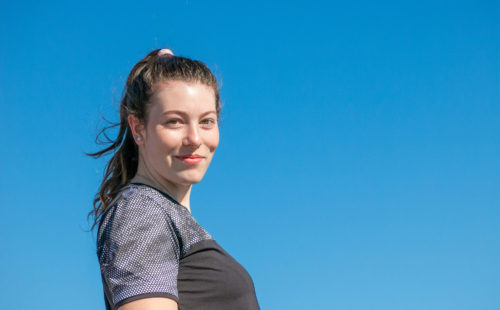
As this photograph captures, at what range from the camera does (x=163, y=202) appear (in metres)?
4.16

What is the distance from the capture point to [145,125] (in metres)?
4.54

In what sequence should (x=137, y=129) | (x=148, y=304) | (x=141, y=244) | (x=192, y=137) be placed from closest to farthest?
(x=148, y=304)
(x=141, y=244)
(x=192, y=137)
(x=137, y=129)

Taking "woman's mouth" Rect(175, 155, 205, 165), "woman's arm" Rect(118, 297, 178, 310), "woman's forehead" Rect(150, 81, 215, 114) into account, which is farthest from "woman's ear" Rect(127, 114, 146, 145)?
"woman's arm" Rect(118, 297, 178, 310)

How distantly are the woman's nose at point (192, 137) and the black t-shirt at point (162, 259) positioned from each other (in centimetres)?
40

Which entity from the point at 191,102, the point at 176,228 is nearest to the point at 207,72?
the point at 191,102

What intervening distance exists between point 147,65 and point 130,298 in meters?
1.86

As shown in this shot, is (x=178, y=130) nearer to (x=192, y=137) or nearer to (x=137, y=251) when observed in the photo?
(x=192, y=137)

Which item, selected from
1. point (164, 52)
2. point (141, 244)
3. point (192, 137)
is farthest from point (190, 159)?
point (164, 52)

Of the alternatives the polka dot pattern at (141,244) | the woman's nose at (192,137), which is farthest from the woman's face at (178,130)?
the polka dot pattern at (141,244)

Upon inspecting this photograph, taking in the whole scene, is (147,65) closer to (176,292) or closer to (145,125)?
(145,125)

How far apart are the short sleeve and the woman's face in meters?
0.50

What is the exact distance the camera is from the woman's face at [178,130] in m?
4.38

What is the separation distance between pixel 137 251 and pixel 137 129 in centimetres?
118

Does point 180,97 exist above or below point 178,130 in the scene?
above
